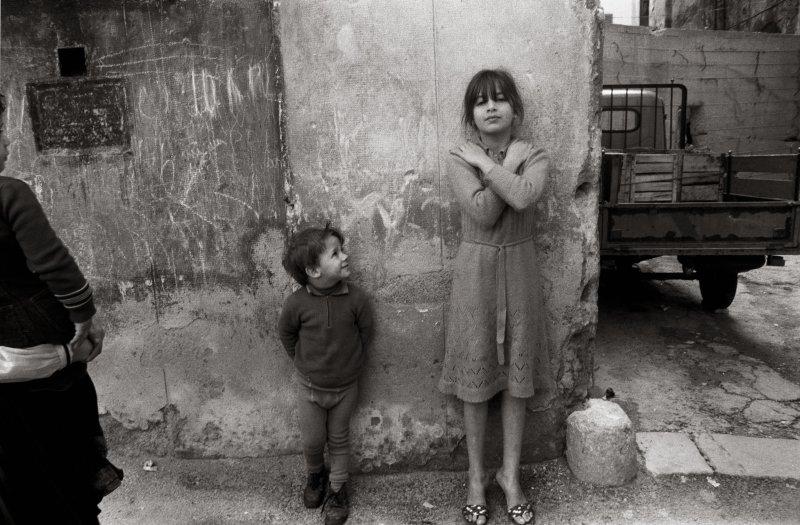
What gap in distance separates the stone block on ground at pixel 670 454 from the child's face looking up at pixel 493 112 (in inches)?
70.2

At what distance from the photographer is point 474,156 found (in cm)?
230

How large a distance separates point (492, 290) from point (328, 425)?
3.15ft

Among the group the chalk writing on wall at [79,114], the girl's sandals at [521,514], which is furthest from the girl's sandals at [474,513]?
the chalk writing on wall at [79,114]

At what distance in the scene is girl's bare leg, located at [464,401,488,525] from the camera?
101 inches

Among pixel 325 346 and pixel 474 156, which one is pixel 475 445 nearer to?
pixel 325 346

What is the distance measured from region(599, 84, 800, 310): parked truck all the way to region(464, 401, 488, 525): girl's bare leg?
211 centimetres

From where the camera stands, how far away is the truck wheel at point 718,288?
516 cm

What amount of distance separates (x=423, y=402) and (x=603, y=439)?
82 centimetres

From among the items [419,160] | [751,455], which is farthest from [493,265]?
[751,455]

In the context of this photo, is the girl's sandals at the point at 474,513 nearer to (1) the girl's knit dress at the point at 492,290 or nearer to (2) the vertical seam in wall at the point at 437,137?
(1) the girl's knit dress at the point at 492,290

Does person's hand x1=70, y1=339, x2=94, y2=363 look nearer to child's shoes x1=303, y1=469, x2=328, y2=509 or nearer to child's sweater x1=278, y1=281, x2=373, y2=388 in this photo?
child's sweater x1=278, y1=281, x2=373, y2=388

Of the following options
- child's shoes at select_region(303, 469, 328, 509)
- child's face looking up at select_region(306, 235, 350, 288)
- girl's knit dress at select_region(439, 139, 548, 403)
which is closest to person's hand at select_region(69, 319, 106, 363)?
child's face looking up at select_region(306, 235, 350, 288)

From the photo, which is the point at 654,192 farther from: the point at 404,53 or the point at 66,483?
the point at 66,483

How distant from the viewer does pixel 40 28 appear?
2604mm
